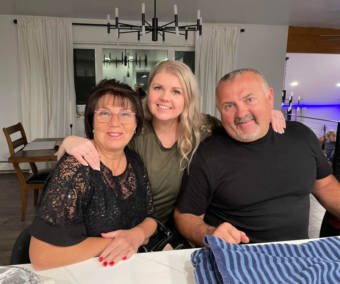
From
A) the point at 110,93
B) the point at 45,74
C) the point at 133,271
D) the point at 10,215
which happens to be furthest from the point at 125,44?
the point at 133,271

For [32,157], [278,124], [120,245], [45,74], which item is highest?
[45,74]

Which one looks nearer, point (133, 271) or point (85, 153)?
point (133, 271)

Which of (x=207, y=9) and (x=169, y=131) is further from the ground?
(x=207, y=9)

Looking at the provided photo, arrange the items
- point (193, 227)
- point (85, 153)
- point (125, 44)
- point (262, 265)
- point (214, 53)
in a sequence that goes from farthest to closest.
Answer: point (214, 53)
point (125, 44)
point (193, 227)
point (85, 153)
point (262, 265)

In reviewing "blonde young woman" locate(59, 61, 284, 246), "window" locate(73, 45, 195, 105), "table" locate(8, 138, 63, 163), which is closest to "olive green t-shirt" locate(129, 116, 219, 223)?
"blonde young woman" locate(59, 61, 284, 246)

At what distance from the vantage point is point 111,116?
1081 mm

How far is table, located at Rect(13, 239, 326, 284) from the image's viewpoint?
760 mm

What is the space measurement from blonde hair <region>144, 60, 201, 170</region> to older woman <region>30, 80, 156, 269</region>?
0.90ft

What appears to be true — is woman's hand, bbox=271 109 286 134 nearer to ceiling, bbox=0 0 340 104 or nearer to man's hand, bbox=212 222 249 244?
man's hand, bbox=212 222 249 244

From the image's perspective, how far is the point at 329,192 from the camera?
1.36 m

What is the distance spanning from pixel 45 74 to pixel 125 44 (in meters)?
1.43

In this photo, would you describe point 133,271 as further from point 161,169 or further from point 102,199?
point 161,169

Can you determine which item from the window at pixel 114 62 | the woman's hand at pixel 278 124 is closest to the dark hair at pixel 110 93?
the woman's hand at pixel 278 124

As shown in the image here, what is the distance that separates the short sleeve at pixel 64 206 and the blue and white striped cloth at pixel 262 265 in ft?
1.37
